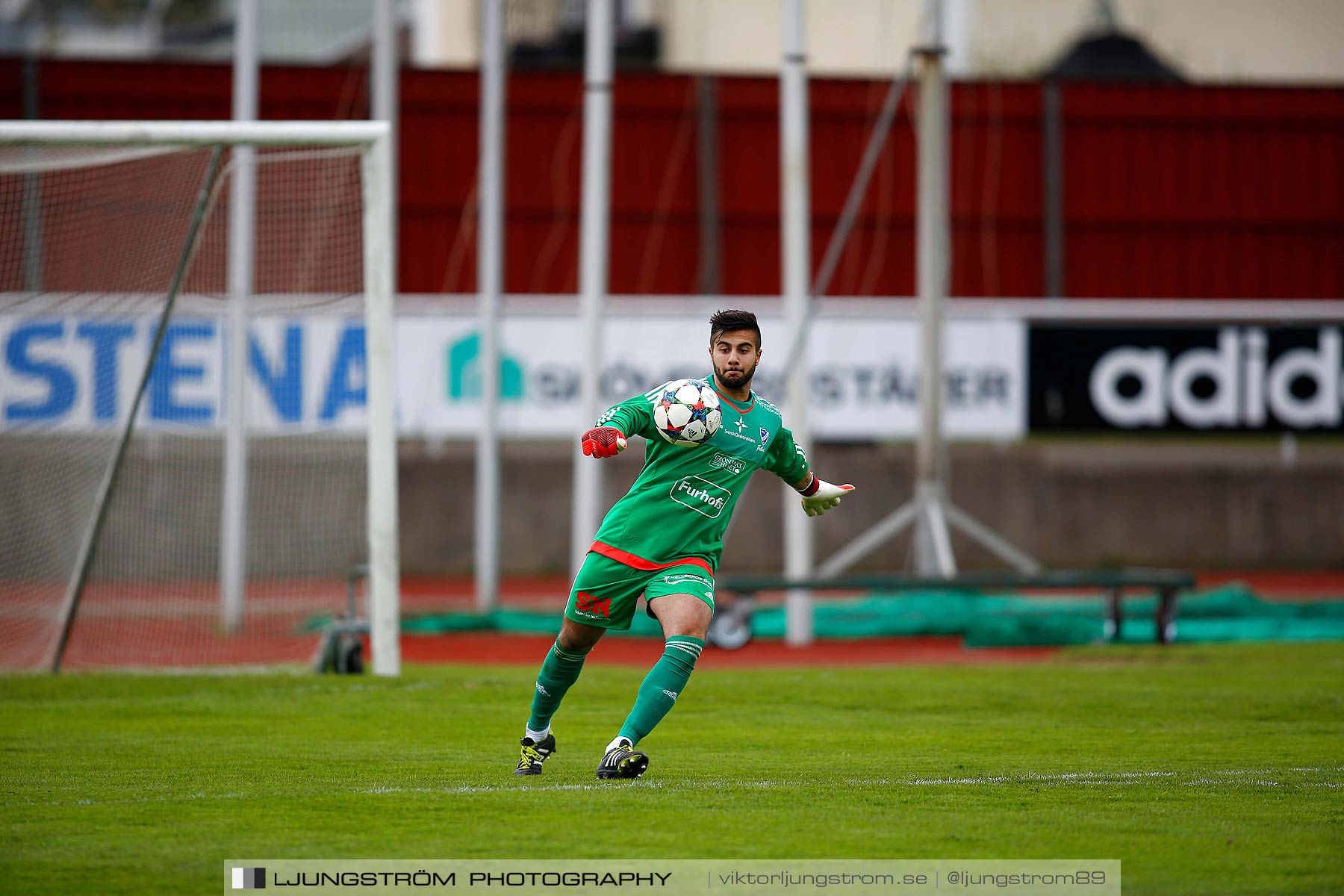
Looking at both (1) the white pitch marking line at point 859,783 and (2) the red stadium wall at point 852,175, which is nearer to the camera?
(1) the white pitch marking line at point 859,783

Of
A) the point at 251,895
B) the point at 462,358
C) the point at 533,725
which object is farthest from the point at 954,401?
the point at 251,895

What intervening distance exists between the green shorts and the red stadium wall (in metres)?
19.9

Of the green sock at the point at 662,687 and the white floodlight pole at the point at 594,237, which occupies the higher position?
the white floodlight pole at the point at 594,237

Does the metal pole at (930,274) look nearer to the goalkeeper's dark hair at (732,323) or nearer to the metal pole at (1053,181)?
the goalkeeper's dark hair at (732,323)

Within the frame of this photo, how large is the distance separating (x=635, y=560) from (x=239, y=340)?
A: 376 inches

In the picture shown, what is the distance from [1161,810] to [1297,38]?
3462 centimetres

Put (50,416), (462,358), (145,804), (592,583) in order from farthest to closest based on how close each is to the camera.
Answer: (462,358), (50,416), (592,583), (145,804)

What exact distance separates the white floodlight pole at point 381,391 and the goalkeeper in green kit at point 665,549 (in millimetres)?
4858

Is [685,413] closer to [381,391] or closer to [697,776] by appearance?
[697,776]

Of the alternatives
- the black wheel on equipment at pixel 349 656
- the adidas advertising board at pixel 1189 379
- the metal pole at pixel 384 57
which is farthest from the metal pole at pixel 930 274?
the black wheel on equipment at pixel 349 656

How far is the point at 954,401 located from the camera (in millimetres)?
22500

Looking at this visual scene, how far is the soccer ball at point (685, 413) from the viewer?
6.99 metres

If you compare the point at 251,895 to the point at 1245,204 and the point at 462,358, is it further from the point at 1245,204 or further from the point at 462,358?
the point at 1245,204

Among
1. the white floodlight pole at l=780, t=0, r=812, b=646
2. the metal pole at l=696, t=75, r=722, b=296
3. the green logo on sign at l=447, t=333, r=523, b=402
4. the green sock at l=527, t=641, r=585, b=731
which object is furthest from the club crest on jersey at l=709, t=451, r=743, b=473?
the metal pole at l=696, t=75, r=722, b=296
